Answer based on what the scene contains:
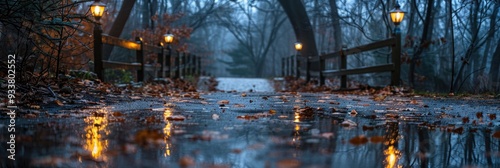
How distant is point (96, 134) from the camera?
4.11m

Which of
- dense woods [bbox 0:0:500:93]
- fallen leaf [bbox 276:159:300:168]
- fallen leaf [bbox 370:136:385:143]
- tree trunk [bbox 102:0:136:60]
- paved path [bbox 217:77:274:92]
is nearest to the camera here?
fallen leaf [bbox 276:159:300:168]

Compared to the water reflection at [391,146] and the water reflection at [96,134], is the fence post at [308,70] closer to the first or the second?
the water reflection at [96,134]

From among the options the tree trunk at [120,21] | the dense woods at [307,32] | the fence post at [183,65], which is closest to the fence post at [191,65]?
the dense woods at [307,32]

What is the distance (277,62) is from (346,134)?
62.8 metres

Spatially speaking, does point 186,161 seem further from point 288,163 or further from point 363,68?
point 363,68

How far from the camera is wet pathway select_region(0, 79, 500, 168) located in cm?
327

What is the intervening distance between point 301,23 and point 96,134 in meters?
20.9

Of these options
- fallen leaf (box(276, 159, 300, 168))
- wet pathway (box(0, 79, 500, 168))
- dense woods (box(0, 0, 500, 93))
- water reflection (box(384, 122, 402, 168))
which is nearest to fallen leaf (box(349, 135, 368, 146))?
wet pathway (box(0, 79, 500, 168))

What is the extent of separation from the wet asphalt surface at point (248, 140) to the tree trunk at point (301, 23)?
19026 millimetres

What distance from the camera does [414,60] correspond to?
57.4 ft

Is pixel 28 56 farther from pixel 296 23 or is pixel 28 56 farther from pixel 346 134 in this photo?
pixel 296 23

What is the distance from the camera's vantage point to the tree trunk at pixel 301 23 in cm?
2425

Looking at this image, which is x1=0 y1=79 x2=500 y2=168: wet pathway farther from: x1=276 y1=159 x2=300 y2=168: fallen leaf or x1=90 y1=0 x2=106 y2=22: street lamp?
x1=90 y1=0 x2=106 y2=22: street lamp

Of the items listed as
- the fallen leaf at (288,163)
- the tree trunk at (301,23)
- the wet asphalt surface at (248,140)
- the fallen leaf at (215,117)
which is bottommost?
the fallen leaf at (288,163)
